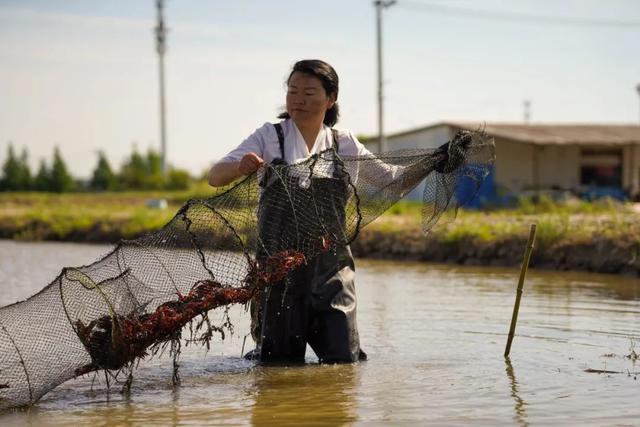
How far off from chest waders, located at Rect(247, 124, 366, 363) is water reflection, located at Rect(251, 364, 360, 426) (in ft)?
0.52

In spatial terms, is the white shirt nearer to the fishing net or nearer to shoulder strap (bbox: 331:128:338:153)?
shoulder strap (bbox: 331:128:338:153)

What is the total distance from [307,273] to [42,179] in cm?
5412

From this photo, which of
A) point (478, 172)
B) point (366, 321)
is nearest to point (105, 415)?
point (478, 172)

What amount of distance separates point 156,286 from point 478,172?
212cm

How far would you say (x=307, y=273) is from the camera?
6223mm

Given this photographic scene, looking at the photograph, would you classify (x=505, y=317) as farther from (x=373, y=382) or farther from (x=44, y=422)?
(x=44, y=422)

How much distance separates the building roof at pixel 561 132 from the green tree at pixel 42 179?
2946 cm

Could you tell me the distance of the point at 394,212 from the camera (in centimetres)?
2303

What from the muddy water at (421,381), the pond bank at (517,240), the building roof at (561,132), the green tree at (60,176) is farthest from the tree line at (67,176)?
the muddy water at (421,381)

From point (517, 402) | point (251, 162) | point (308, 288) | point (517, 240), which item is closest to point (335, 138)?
point (251, 162)

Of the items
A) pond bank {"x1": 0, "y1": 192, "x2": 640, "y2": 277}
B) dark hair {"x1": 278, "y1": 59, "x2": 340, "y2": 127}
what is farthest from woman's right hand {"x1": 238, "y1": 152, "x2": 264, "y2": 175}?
pond bank {"x1": 0, "y1": 192, "x2": 640, "y2": 277}

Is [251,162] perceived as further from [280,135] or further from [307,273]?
[307,273]

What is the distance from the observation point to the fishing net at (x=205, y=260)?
552 cm

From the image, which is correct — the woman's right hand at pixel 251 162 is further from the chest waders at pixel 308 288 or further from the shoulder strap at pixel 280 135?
the shoulder strap at pixel 280 135
